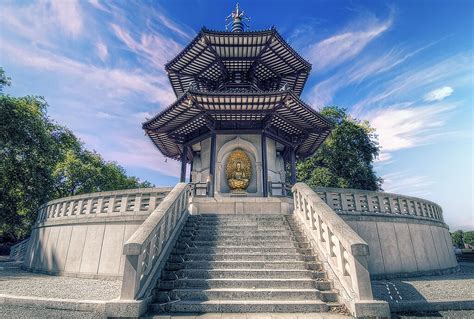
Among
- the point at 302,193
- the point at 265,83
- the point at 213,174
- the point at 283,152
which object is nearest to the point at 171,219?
the point at 302,193

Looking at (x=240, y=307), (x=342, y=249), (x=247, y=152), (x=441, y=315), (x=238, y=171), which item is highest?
(x=247, y=152)

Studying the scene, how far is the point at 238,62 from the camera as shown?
15.9 meters

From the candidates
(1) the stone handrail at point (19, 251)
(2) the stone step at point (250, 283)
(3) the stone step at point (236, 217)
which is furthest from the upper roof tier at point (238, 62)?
(1) the stone handrail at point (19, 251)

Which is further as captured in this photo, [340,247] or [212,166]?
[212,166]

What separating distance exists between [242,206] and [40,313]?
7760mm

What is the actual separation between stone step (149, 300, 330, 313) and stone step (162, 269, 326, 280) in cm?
98

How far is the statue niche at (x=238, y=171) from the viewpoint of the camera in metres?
14.0

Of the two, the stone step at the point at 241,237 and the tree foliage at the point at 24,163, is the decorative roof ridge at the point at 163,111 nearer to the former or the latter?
the stone step at the point at 241,237

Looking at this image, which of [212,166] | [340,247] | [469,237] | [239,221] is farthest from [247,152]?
[469,237]

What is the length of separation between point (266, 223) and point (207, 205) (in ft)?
11.3

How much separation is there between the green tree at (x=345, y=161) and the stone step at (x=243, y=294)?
70.8 ft

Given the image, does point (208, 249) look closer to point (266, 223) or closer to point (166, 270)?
point (166, 270)

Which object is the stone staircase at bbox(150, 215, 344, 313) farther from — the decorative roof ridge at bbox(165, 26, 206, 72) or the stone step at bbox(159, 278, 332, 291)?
the decorative roof ridge at bbox(165, 26, 206, 72)

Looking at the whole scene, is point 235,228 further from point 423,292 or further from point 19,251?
point 19,251
